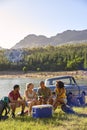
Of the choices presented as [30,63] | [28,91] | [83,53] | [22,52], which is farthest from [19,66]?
[28,91]

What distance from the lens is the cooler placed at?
1208 cm

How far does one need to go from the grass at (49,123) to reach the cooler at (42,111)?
20 centimetres

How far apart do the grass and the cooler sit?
0.65ft

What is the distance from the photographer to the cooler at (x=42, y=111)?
39.6 ft

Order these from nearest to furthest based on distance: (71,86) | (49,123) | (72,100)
A: (49,123) < (72,100) < (71,86)

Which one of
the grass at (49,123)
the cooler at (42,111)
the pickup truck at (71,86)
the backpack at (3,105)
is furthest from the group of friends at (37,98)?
the pickup truck at (71,86)

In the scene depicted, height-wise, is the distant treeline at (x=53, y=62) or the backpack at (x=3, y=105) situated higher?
the backpack at (x=3, y=105)

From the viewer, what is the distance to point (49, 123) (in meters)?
11.2

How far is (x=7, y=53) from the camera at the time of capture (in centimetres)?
18700

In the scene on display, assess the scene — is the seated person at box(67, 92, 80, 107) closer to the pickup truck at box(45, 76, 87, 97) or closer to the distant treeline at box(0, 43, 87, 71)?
the pickup truck at box(45, 76, 87, 97)

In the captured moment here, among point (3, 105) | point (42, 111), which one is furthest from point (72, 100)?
point (3, 105)

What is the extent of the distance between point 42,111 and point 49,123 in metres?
0.93

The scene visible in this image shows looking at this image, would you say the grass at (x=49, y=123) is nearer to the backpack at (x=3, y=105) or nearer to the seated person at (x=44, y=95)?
the backpack at (x=3, y=105)

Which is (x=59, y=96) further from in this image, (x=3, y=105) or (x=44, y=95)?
(x=3, y=105)
